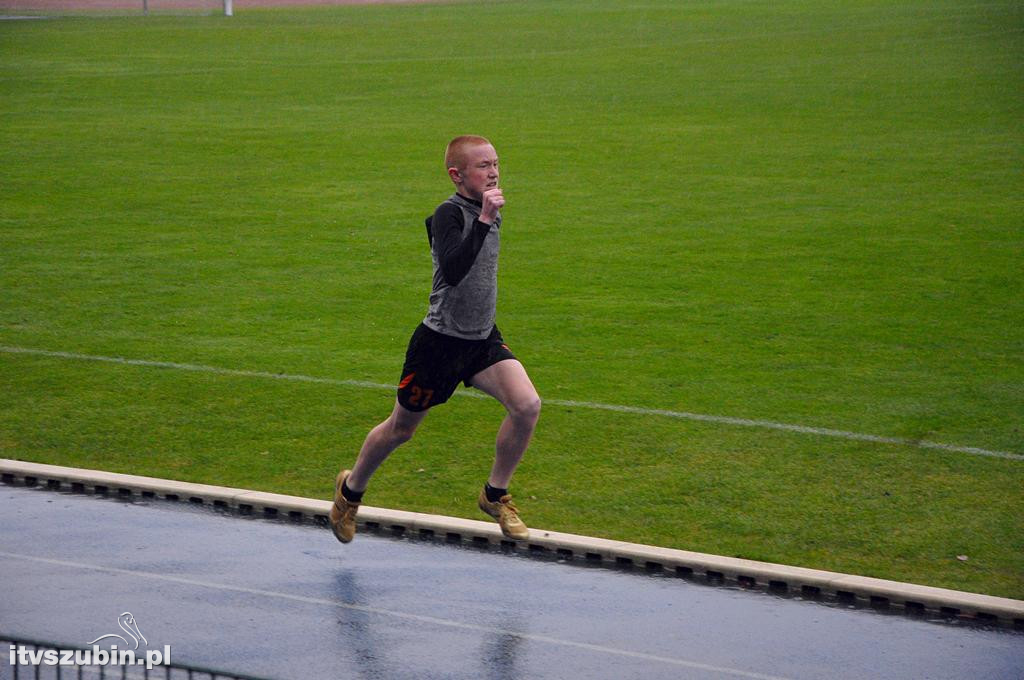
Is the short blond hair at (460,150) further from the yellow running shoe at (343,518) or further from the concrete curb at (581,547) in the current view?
the concrete curb at (581,547)

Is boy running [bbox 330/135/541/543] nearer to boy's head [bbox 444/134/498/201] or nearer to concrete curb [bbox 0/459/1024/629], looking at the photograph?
boy's head [bbox 444/134/498/201]

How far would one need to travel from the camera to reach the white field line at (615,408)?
29.1 feet

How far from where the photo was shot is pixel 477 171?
668 centimetres

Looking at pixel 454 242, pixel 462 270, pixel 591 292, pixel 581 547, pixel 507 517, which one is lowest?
pixel 581 547

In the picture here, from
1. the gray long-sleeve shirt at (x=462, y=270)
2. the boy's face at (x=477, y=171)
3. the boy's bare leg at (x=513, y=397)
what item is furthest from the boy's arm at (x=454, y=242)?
the boy's bare leg at (x=513, y=397)

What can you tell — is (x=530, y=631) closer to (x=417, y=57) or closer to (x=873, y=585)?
(x=873, y=585)

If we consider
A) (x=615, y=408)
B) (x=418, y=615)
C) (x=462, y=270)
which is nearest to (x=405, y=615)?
(x=418, y=615)

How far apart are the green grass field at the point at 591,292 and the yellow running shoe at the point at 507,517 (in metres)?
0.47

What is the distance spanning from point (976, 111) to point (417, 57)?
1733cm

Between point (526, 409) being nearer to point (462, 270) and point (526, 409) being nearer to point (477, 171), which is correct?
point (462, 270)

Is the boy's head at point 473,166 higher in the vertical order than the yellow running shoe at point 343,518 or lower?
higher

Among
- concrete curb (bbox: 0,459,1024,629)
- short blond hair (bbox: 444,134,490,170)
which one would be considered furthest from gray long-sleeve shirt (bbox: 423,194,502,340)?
concrete curb (bbox: 0,459,1024,629)

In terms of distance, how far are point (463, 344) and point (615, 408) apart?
10.2 ft

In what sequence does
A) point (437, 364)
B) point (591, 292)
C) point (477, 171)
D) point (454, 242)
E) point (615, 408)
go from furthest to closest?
point (591, 292) → point (615, 408) → point (437, 364) → point (477, 171) → point (454, 242)
